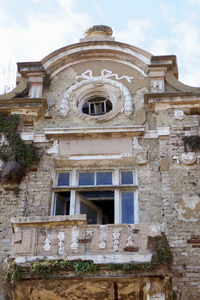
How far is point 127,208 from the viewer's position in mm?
11547

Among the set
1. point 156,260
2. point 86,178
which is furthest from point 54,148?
point 156,260

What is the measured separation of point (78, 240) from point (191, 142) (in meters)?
3.74

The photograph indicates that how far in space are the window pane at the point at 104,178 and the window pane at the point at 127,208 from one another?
470 mm

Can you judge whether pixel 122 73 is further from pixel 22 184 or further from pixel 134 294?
pixel 134 294

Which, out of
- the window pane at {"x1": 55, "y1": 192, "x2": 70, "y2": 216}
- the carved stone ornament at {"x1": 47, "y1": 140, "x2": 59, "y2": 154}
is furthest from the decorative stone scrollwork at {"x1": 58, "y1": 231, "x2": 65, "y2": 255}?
the carved stone ornament at {"x1": 47, "y1": 140, "x2": 59, "y2": 154}

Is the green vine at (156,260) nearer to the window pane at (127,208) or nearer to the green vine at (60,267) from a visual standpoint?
the green vine at (60,267)

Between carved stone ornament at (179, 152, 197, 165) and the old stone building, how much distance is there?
0.02 m

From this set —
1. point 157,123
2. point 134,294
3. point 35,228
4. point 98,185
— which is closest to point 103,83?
point 157,123

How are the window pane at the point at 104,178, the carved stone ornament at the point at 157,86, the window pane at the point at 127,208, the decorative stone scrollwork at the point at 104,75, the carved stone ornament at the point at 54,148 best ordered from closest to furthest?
1. the window pane at the point at 127,208
2. the window pane at the point at 104,178
3. the carved stone ornament at the point at 54,148
4. the carved stone ornament at the point at 157,86
5. the decorative stone scrollwork at the point at 104,75

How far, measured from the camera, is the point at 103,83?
13.5m

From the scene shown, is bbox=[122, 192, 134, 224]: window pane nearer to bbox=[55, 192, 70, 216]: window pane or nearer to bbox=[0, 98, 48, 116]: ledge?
bbox=[55, 192, 70, 216]: window pane

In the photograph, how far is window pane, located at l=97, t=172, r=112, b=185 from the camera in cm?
1199

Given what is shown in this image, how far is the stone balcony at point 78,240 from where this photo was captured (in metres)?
9.46

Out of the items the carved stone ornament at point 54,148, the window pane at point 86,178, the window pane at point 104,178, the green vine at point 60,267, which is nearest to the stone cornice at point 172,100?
the window pane at point 104,178
